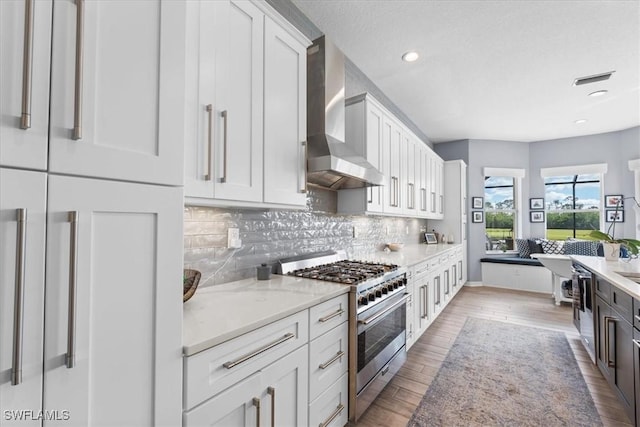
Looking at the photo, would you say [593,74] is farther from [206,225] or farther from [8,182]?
[8,182]

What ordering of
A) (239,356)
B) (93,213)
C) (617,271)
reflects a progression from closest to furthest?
(93,213)
(239,356)
(617,271)

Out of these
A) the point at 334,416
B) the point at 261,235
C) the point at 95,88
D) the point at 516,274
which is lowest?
the point at 334,416

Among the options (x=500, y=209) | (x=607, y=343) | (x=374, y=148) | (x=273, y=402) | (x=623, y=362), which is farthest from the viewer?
(x=500, y=209)

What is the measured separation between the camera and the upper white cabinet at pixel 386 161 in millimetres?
2783

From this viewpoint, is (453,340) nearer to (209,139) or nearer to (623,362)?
(623,362)

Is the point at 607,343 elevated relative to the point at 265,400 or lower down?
lower down

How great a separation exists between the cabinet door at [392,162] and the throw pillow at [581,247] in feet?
13.2

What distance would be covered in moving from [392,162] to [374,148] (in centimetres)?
49

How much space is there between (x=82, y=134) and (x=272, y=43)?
4.21 ft

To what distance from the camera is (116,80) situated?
2.67 feet

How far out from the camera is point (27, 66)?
649 mm

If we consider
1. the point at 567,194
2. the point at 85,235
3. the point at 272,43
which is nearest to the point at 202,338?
the point at 85,235

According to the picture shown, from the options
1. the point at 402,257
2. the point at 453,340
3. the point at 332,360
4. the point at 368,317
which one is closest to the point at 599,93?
the point at 402,257

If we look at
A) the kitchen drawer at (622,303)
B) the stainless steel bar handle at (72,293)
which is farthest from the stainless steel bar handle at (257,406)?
the kitchen drawer at (622,303)
